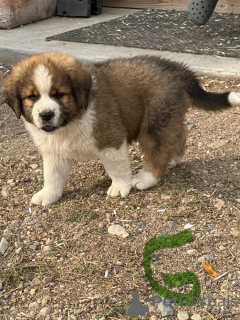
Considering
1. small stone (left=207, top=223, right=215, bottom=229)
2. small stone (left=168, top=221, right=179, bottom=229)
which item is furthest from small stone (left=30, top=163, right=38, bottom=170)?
small stone (left=207, top=223, right=215, bottom=229)

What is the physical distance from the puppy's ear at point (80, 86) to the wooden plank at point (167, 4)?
579cm

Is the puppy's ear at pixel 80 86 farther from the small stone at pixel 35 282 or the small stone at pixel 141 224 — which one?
the small stone at pixel 35 282

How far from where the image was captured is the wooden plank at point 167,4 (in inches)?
328

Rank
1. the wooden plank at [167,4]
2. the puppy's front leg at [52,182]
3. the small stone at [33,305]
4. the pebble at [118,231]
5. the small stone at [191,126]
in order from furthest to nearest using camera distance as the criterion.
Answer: the wooden plank at [167,4], the small stone at [191,126], the puppy's front leg at [52,182], the pebble at [118,231], the small stone at [33,305]

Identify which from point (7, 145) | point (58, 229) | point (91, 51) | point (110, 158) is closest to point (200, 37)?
point (91, 51)

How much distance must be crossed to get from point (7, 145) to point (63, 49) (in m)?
2.43

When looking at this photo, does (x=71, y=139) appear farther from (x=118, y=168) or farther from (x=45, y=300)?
(x=45, y=300)

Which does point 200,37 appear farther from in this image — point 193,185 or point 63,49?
point 193,185

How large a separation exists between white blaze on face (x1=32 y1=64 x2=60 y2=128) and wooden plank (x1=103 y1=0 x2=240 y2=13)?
6.05 metres

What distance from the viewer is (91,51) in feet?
21.7

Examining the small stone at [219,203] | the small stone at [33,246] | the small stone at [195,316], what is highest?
the small stone at [195,316]

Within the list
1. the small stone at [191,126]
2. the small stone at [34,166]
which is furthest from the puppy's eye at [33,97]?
the small stone at [191,126]

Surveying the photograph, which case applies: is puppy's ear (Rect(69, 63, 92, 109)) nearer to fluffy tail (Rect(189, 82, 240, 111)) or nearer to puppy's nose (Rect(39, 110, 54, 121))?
puppy's nose (Rect(39, 110, 54, 121))

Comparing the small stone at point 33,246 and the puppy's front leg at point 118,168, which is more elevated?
the puppy's front leg at point 118,168
